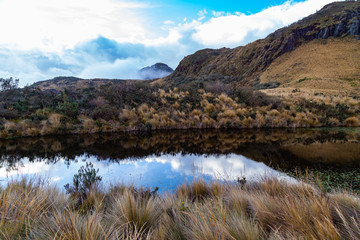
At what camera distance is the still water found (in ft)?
17.4

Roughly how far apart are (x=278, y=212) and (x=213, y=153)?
19.0ft

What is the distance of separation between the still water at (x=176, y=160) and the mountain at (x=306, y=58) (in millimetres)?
24817

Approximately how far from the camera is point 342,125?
14.9 metres

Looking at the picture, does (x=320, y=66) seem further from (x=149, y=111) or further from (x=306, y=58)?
(x=149, y=111)

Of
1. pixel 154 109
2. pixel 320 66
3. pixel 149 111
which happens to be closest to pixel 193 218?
pixel 154 109

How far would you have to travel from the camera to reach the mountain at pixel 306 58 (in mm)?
37344

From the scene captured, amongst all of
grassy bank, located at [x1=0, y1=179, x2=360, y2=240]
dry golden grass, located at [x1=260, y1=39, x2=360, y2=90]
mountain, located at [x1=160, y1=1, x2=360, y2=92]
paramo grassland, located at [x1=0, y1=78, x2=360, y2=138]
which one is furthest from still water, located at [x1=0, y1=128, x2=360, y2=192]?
dry golden grass, located at [x1=260, y1=39, x2=360, y2=90]

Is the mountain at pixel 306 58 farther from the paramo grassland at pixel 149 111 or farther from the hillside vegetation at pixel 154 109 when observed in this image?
the paramo grassland at pixel 149 111

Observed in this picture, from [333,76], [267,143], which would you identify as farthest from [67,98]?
[333,76]

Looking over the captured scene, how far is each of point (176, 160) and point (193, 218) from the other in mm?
5018

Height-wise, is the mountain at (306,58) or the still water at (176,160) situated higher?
the mountain at (306,58)

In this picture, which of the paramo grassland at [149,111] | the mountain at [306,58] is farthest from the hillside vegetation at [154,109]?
the mountain at [306,58]

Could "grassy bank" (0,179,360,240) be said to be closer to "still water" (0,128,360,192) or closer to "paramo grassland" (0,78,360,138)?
"still water" (0,128,360,192)

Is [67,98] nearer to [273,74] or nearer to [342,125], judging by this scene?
[342,125]
